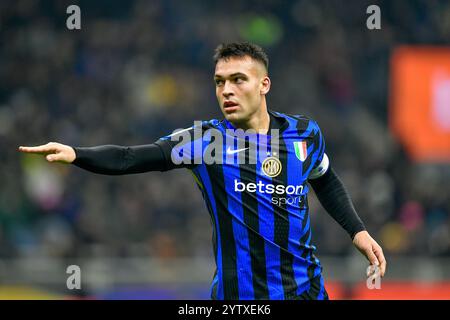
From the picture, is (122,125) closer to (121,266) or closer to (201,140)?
(121,266)

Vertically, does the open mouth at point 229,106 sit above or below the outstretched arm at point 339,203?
above

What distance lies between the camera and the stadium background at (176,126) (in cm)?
1134

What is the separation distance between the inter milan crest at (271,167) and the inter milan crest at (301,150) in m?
0.15

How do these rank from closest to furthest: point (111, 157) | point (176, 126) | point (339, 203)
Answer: point (111, 157) < point (339, 203) < point (176, 126)

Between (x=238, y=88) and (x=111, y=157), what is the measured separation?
880 mm

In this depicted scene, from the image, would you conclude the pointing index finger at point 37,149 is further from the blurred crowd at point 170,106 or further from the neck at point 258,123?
the blurred crowd at point 170,106

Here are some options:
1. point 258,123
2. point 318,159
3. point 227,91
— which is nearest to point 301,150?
point 318,159

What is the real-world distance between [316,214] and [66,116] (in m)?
4.03

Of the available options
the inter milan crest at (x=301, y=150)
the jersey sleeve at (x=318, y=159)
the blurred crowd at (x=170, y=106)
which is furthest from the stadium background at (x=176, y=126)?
the inter milan crest at (x=301, y=150)

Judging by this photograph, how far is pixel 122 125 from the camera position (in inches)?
523

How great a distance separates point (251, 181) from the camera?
16.0 ft

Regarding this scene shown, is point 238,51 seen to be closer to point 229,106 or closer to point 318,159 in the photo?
point 229,106
